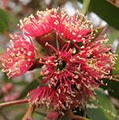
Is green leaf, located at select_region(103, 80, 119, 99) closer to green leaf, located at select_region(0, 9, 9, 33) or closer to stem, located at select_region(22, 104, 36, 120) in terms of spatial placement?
stem, located at select_region(22, 104, 36, 120)

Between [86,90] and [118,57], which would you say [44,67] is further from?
[118,57]

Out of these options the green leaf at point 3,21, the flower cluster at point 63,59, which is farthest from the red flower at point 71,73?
the green leaf at point 3,21

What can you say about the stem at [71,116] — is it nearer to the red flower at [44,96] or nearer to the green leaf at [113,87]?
the red flower at [44,96]

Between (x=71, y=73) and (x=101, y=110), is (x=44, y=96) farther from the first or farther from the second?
(x=101, y=110)

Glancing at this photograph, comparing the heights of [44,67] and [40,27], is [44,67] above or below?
below

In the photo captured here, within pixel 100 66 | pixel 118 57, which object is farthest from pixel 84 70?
pixel 118 57

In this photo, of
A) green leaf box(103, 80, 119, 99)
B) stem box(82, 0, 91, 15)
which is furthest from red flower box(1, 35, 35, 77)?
green leaf box(103, 80, 119, 99)

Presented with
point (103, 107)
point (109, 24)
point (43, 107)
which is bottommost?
point (103, 107)
